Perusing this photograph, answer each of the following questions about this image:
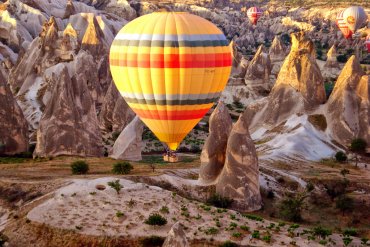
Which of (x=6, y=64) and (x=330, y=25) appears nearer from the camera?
(x=6, y=64)

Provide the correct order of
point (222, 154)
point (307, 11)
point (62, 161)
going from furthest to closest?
point (307, 11) → point (62, 161) → point (222, 154)

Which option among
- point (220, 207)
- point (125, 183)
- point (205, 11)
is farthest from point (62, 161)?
point (205, 11)

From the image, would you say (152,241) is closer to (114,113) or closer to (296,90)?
(296,90)

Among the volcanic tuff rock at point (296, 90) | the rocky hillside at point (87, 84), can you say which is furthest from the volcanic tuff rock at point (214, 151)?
the volcanic tuff rock at point (296, 90)

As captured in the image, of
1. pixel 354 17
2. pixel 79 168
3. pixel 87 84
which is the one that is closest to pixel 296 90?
pixel 87 84

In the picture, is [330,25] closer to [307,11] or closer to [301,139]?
[307,11]

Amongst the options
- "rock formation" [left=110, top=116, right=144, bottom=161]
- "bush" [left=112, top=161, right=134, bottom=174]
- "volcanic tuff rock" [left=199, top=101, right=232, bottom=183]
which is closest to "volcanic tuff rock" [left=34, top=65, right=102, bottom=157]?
"rock formation" [left=110, top=116, right=144, bottom=161]
